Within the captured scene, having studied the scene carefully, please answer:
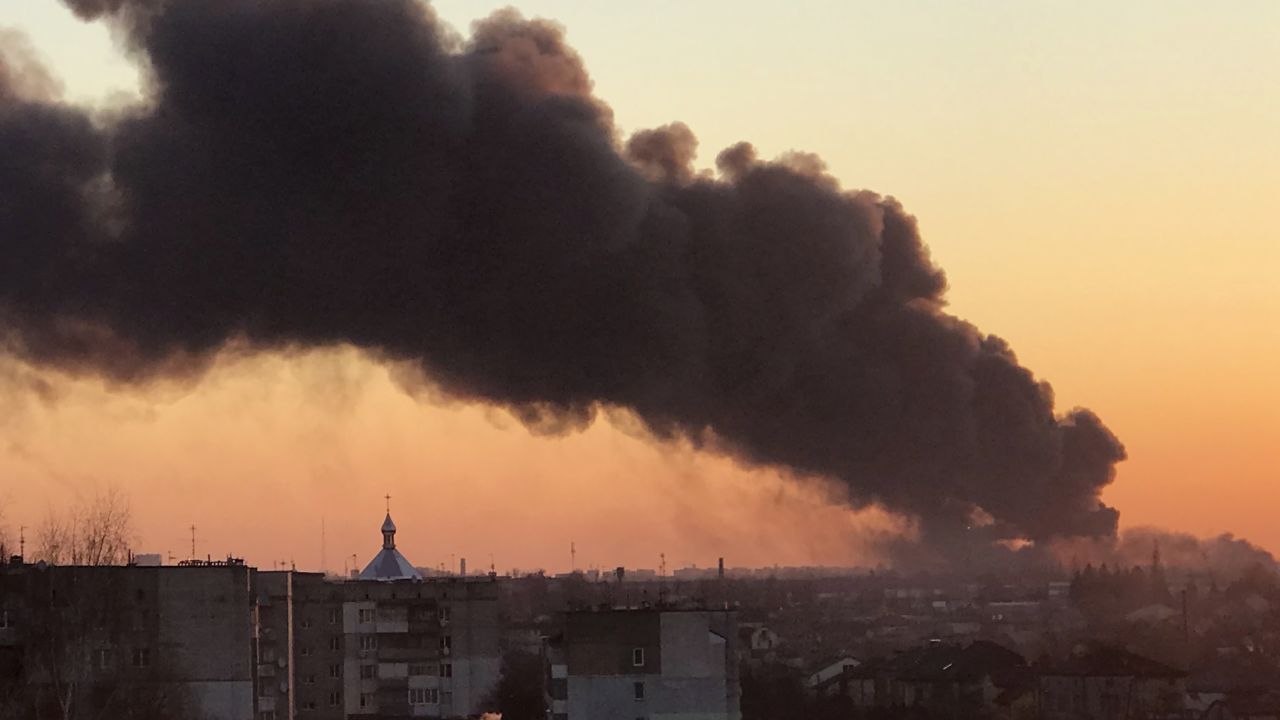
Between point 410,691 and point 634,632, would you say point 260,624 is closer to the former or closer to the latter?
point 410,691

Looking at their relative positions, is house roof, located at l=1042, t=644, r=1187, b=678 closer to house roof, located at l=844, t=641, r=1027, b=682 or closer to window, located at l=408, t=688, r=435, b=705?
house roof, located at l=844, t=641, r=1027, b=682

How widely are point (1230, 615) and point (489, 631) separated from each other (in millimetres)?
83813

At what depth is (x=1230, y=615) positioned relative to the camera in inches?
6304

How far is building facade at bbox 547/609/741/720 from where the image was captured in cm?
6650

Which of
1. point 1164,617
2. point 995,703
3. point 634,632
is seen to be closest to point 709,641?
point 634,632

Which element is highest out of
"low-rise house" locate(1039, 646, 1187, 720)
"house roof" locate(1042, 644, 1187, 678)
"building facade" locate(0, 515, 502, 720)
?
"building facade" locate(0, 515, 502, 720)

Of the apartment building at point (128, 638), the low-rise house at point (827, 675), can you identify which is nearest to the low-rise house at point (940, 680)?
the low-rise house at point (827, 675)

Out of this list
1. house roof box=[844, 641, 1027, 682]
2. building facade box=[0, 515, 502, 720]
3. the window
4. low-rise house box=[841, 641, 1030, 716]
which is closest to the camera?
building facade box=[0, 515, 502, 720]

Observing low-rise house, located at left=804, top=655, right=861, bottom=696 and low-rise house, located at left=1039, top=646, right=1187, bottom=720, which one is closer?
low-rise house, located at left=1039, top=646, right=1187, bottom=720

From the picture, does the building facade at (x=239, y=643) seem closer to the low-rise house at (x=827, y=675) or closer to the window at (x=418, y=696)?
the window at (x=418, y=696)

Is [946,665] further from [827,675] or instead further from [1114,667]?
[1114,667]

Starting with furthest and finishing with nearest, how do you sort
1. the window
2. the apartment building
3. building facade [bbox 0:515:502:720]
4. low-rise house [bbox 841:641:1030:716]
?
low-rise house [bbox 841:641:1030:716], the window, building facade [bbox 0:515:502:720], the apartment building

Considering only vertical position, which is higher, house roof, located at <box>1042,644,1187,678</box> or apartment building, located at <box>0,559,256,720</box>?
apartment building, located at <box>0,559,256,720</box>

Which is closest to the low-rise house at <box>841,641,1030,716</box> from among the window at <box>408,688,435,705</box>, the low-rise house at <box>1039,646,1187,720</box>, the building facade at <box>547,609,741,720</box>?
the low-rise house at <box>1039,646,1187,720</box>
